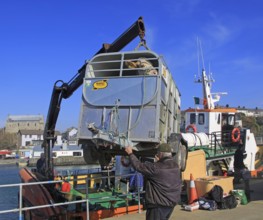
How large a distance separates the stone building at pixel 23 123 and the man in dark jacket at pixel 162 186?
18108 centimetres

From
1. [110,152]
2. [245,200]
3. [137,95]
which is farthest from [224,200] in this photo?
[137,95]

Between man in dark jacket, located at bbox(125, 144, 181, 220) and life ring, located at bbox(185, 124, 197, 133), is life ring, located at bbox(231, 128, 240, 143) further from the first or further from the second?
man in dark jacket, located at bbox(125, 144, 181, 220)

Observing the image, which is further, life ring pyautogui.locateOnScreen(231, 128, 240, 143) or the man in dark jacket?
life ring pyautogui.locateOnScreen(231, 128, 240, 143)

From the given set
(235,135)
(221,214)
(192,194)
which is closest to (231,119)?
(235,135)

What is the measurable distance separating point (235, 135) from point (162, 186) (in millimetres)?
15599

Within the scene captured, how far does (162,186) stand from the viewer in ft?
18.7

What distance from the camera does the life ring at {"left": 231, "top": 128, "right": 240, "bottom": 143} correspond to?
2038 centimetres

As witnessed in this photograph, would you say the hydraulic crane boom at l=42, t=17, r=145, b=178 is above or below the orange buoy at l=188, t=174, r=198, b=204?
above

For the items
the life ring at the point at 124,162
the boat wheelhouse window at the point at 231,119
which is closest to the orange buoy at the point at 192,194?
the life ring at the point at 124,162

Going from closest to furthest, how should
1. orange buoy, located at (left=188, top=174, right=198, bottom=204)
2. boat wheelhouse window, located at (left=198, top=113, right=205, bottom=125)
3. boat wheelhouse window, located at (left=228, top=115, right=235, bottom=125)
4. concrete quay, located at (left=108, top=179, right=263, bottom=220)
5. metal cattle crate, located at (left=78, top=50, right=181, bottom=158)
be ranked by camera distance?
metal cattle crate, located at (left=78, top=50, right=181, bottom=158) < concrete quay, located at (left=108, top=179, right=263, bottom=220) < orange buoy, located at (left=188, top=174, right=198, bottom=204) < boat wheelhouse window, located at (left=198, top=113, right=205, bottom=125) < boat wheelhouse window, located at (left=228, top=115, right=235, bottom=125)

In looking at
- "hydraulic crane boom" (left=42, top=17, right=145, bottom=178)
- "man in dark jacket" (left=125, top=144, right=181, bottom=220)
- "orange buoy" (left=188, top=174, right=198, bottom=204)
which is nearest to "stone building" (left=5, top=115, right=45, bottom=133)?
"hydraulic crane boom" (left=42, top=17, right=145, bottom=178)

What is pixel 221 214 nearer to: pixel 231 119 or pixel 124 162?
pixel 124 162

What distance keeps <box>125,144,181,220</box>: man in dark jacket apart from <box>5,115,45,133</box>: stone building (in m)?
181

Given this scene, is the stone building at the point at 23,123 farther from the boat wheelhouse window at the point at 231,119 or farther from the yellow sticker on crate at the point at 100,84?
the yellow sticker on crate at the point at 100,84
